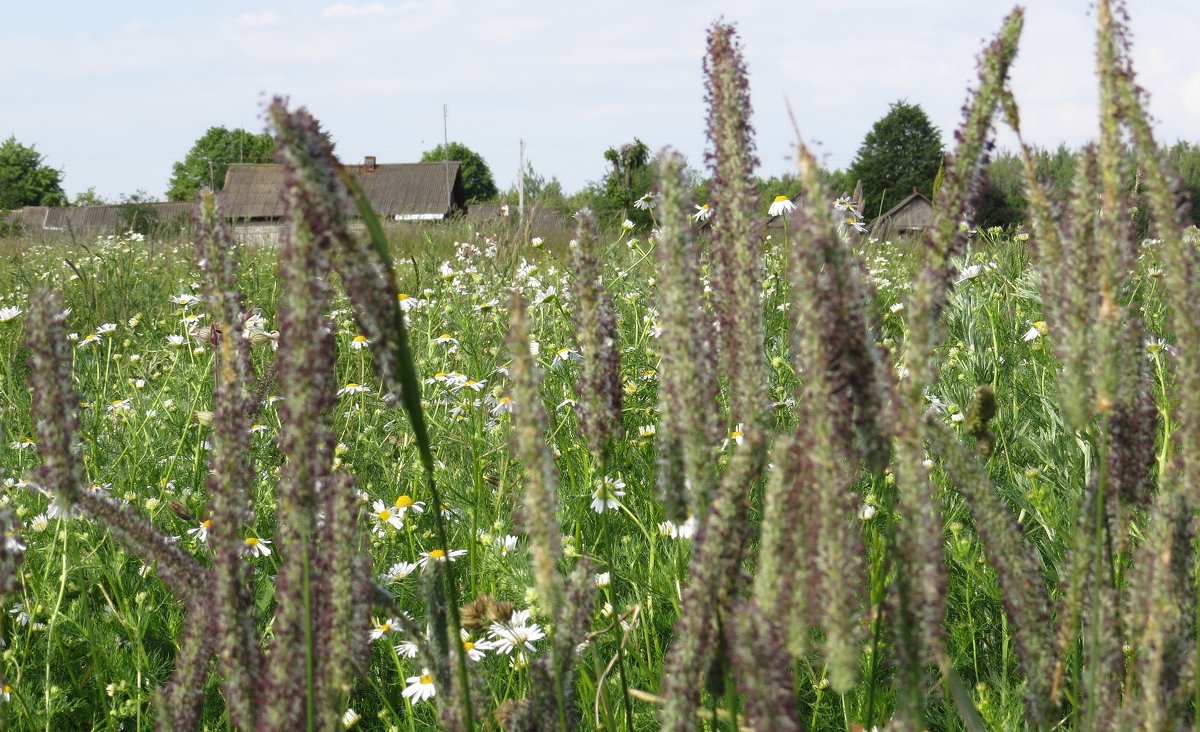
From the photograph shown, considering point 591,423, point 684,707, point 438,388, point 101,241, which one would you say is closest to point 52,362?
point 591,423

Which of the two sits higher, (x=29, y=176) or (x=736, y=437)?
(x=29, y=176)

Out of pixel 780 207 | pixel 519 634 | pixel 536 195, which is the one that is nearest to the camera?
pixel 519 634

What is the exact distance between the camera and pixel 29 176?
80.2 m

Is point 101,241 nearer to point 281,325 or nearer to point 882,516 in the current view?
point 882,516

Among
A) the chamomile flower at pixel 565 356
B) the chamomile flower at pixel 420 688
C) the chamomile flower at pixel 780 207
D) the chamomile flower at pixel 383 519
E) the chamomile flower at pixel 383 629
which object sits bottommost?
the chamomile flower at pixel 420 688

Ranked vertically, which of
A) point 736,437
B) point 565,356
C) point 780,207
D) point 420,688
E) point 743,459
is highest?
point 780,207

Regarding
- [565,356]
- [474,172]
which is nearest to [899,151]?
[474,172]

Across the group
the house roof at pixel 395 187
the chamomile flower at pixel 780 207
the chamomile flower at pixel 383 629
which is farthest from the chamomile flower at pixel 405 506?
the house roof at pixel 395 187

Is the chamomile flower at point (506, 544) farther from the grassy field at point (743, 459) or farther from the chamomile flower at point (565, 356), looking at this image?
the grassy field at point (743, 459)

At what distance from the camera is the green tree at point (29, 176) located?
78625mm

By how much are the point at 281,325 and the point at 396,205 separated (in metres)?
60.2

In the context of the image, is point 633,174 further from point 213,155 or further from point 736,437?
point 213,155

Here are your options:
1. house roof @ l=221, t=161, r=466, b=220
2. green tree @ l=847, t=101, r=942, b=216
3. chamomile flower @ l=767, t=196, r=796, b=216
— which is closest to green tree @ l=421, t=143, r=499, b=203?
house roof @ l=221, t=161, r=466, b=220

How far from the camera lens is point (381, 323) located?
78cm
